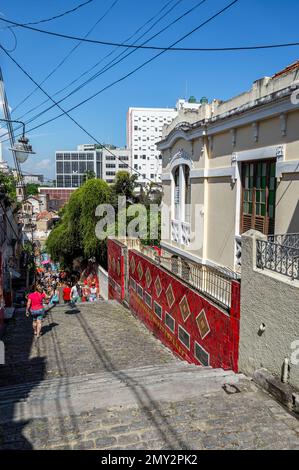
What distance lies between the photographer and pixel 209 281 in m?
8.27

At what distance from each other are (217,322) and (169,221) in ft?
24.0

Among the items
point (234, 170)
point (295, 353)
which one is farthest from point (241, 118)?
point (295, 353)

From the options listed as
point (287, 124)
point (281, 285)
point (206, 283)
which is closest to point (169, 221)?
point (206, 283)

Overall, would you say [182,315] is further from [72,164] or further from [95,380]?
[72,164]

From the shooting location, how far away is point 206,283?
844cm

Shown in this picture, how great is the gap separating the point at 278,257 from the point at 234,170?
4366 mm

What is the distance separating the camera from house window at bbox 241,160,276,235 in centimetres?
844

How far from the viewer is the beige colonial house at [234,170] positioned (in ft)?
24.8

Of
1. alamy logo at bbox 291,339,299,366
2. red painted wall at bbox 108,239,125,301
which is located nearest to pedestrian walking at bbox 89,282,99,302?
red painted wall at bbox 108,239,125,301

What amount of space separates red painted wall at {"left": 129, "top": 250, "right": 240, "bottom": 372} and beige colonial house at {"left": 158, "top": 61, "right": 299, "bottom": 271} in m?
1.50

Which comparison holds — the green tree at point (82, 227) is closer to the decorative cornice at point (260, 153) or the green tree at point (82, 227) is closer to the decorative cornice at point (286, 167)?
the decorative cornice at point (260, 153)

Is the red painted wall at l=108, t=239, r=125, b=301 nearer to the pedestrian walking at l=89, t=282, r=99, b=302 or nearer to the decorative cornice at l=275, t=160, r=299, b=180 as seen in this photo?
the pedestrian walking at l=89, t=282, r=99, b=302

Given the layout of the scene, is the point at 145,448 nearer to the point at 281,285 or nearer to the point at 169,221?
the point at 281,285

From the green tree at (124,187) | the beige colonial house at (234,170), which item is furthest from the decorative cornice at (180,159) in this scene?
the green tree at (124,187)
